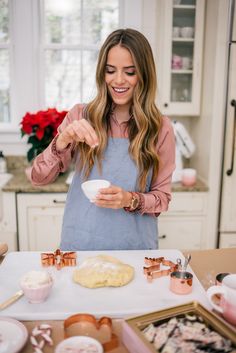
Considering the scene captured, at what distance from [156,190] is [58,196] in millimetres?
1236

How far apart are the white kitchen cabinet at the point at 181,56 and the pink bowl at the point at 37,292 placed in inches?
83.3

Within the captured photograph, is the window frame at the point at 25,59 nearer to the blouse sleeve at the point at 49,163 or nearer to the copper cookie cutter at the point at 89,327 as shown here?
the blouse sleeve at the point at 49,163

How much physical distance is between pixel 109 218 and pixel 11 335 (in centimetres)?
69

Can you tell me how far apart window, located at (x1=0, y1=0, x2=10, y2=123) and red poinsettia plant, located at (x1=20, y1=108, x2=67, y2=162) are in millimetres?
442

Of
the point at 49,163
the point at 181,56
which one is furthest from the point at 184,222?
the point at 49,163

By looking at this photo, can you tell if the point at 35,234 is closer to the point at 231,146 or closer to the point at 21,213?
the point at 21,213

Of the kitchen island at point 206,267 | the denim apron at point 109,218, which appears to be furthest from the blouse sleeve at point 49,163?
the kitchen island at point 206,267

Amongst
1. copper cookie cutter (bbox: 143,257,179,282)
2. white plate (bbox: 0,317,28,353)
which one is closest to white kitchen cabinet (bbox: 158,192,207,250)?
copper cookie cutter (bbox: 143,257,179,282)

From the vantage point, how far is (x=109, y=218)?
154 cm

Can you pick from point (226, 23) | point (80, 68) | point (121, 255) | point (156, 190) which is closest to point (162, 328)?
point (121, 255)

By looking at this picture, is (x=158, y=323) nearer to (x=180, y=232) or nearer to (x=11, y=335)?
(x=11, y=335)

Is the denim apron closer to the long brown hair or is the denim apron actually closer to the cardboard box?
the long brown hair

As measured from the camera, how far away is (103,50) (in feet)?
4.94

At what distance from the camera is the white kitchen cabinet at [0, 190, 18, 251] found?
263 cm
